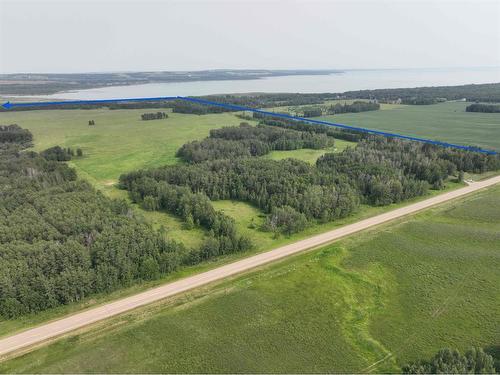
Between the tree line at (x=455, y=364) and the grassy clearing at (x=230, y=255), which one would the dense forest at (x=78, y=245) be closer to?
the grassy clearing at (x=230, y=255)

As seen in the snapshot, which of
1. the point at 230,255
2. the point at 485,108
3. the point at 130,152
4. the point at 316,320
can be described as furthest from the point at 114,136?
the point at 485,108

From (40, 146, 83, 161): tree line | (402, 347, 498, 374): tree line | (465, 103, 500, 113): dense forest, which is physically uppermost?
(465, 103, 500, 113): dense forest

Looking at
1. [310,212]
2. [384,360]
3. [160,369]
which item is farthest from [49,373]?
[310,212]

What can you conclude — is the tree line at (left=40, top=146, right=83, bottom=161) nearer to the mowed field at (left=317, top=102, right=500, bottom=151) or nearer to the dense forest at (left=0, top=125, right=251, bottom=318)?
the dense forest at (left=0, top=125, right=251, bottom=318)

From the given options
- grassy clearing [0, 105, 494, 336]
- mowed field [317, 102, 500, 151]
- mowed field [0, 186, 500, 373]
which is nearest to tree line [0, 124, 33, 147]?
grassy clearing [0, 105, 494, 336]

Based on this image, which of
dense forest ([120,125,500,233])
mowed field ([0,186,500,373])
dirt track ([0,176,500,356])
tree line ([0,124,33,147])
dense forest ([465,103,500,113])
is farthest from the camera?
dense forest ([465,103,500,113])

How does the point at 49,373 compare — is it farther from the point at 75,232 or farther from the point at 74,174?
the point at 74,174
